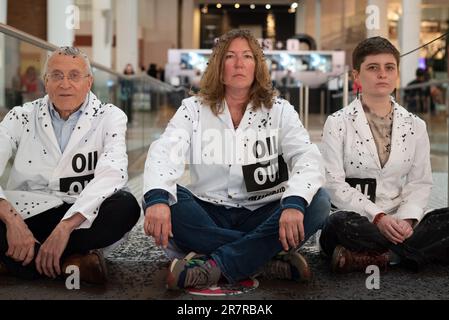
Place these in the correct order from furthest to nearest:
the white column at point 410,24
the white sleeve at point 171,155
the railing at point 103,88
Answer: the white column at point 410,24, the railing at point 103,88, the white sleeve at point 171,155

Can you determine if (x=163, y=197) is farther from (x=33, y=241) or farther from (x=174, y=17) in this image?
(x=174, y=17)

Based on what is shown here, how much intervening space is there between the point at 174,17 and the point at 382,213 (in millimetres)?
22707

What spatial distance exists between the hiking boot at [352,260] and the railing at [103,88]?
1.57m

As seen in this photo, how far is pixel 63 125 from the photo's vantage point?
2.17 meters

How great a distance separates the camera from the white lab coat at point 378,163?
2.27m

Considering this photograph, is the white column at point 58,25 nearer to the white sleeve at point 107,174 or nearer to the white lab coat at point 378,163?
the white sleeve at point 107,174

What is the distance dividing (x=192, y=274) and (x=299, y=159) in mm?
563

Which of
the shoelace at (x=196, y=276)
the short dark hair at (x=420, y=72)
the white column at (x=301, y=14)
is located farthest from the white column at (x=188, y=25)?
the shoelace at (x=196, y=276)

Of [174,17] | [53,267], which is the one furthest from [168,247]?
[174,17]

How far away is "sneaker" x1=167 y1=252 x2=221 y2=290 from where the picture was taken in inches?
74.2

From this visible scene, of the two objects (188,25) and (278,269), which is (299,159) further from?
(188,25)

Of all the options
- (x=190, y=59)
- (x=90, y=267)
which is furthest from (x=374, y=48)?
(x=190, y=59)

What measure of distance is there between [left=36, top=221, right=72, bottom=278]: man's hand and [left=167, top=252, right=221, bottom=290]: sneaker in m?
0.38
